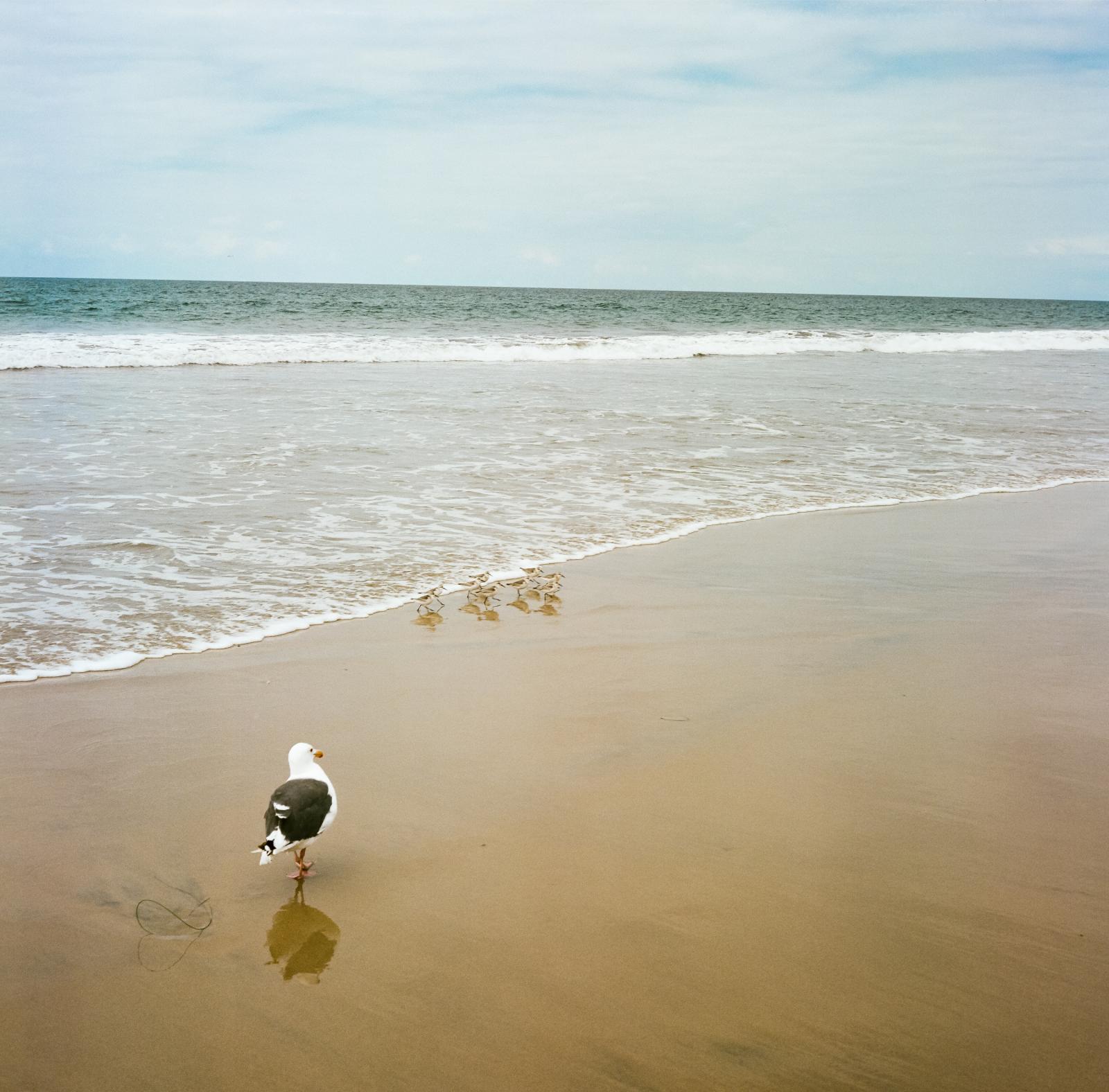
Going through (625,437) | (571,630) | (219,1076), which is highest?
(625,437)

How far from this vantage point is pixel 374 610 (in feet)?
19.8

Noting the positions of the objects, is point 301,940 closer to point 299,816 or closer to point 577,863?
point 299,816

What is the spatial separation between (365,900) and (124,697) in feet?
6.96

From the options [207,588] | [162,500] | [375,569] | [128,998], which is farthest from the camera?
[162,500]

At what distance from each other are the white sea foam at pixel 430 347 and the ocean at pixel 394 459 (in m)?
0.19

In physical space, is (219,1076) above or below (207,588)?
below

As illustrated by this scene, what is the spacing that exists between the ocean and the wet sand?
1214 mm

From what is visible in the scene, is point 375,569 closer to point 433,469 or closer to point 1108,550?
point 433,469

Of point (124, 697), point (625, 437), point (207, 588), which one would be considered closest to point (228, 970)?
point (124, 697)

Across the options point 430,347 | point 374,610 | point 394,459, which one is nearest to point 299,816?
point 374,610

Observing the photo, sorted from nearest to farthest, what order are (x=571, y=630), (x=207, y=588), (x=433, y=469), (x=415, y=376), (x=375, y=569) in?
1. (x=571, y=630)
2. (x=207, y=588)
3. (x=375, y=569)
4. (x=433, y=469)
5. (x=415, y=376)

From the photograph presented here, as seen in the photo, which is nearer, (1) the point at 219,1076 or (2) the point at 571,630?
(1) the point at 219,1076

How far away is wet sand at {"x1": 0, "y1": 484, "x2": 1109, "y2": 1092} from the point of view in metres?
2.58

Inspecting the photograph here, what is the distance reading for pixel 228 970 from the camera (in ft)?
9.37
